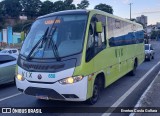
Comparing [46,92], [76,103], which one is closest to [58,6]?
[76,103]

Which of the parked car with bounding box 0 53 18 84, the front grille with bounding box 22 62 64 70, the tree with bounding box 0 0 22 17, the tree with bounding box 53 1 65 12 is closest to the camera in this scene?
the front grille with bounding box 22 62 64 70

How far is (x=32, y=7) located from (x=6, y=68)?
106947 millimetres

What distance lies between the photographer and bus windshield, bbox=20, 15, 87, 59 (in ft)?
22.8

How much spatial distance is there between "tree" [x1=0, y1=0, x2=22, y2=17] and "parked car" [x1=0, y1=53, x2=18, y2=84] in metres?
106

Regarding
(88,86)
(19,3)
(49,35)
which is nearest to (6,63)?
(49,35)

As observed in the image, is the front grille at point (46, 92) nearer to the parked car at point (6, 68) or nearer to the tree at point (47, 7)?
the parked car at point (6, 68)

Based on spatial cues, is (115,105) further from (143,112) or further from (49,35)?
(49,35)

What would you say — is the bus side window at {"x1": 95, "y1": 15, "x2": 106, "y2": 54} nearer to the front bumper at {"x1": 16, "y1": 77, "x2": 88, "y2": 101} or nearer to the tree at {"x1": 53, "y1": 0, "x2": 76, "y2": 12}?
the front bumper at {"x1": 16, "y1": 77, "x2": 88, "y2": 101}

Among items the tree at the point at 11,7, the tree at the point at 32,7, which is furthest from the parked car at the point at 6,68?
the tree at the point at 11,7

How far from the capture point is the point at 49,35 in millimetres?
7195

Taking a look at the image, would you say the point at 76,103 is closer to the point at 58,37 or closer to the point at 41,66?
the point at 41,66

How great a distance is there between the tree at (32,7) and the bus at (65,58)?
108m

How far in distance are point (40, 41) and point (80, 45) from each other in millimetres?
1155

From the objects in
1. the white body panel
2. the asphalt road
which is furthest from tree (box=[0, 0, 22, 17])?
the white body panel
